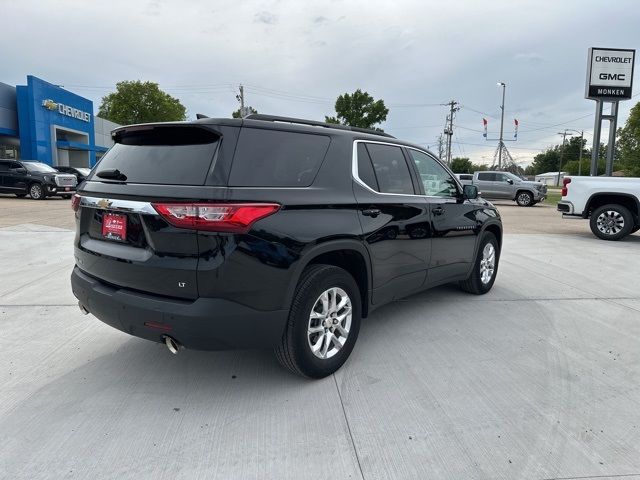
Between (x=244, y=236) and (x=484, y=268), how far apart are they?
3706mm

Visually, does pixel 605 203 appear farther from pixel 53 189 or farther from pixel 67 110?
pixel 67 110

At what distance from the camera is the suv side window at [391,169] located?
12.3 ft

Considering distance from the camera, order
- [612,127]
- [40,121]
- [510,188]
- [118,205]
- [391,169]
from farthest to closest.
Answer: [40,121] < [510,188] < [612,127] < [391,169] < [118,205]

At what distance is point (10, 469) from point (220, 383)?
1253mm

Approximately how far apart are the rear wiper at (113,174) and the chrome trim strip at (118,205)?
6.4 inches

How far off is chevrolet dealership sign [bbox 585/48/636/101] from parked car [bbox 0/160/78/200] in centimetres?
2232

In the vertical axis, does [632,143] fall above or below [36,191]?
above

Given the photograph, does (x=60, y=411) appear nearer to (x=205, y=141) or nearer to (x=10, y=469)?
(x=10, y=469)

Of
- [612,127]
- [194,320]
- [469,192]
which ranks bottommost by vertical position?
[194,320]

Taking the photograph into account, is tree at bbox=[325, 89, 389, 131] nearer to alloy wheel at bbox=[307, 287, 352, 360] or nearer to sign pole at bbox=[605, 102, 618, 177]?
sign pole at bbox=[605, 102, 618, 177]

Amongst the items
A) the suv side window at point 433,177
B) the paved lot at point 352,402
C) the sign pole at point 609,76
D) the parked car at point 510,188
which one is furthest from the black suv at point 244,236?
the parked car at point 510,188

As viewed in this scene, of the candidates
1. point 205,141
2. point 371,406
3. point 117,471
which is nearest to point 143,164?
point 205,141

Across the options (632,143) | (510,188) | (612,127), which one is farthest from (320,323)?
(632,143)

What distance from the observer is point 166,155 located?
9.55 ft
